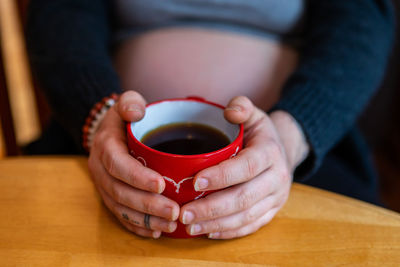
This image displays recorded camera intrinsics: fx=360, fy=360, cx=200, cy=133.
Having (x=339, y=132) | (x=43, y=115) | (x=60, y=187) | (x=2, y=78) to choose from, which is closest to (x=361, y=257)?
(x=339, y=132)

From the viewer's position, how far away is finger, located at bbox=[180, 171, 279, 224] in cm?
43

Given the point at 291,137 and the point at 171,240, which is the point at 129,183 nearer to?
the point at 171,240

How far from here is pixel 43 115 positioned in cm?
171

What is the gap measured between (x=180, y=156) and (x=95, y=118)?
0.95 ft

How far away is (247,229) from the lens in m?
0.48

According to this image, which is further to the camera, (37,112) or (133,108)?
(37,112)

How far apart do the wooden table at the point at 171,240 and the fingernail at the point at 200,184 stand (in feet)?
0.31

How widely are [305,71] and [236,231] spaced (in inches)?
15.4

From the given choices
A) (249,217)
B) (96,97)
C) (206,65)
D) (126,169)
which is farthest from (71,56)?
(249,217)

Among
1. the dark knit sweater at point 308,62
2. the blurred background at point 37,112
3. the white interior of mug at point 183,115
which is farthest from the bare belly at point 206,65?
the blurred background at point 37,112

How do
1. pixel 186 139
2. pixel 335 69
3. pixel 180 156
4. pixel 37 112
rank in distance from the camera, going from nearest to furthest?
pixel 180 156, pixel 186 139, pixel 335 69, pixel 37 112

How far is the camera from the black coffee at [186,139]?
48cm

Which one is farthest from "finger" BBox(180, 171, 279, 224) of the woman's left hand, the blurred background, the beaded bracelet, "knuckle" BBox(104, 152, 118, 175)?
the blurred background

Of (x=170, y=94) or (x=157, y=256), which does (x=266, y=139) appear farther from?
(x=170, y=94)
